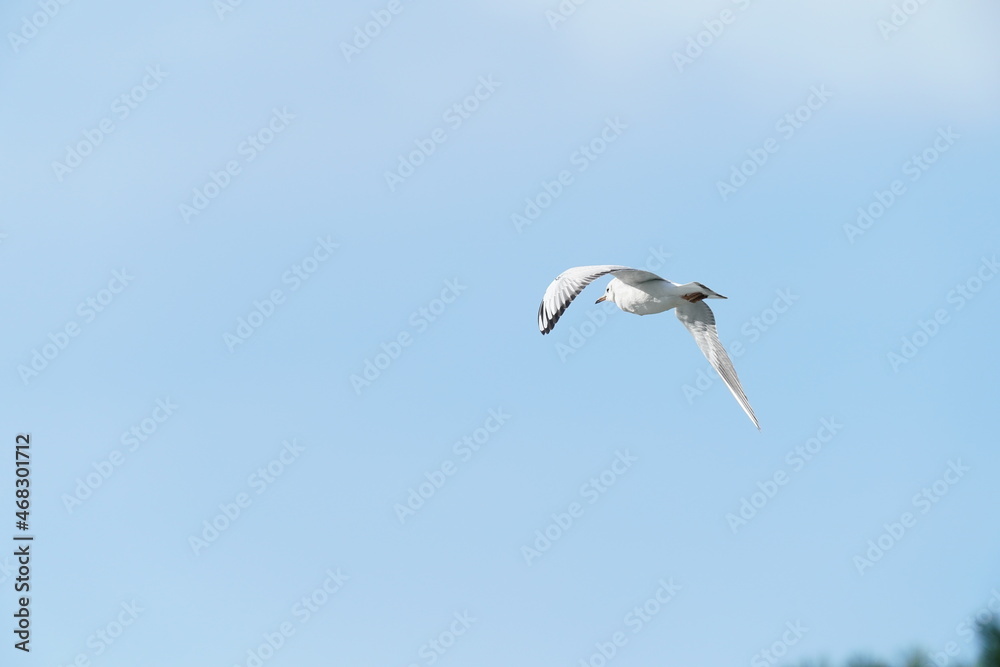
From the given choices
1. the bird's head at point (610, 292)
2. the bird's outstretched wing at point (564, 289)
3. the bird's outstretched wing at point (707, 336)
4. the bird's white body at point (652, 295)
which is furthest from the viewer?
the bird's outstretched wing at point (707, 336)

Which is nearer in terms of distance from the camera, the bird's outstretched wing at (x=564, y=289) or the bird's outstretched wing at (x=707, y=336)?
the bird's outstretched wing at (x=564, y=289)

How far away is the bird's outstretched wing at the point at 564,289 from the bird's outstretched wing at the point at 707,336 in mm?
2571

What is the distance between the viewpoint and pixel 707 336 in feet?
66.9

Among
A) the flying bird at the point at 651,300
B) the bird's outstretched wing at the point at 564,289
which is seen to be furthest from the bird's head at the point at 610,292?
the bird's outstretched wing at the point at 564,289

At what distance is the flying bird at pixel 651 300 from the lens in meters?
16.9

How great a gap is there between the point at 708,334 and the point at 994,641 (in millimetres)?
6756

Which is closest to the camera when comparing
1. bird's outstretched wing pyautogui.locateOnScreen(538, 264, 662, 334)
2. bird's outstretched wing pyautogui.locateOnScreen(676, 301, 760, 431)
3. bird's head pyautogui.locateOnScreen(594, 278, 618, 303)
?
bird's outstretched wing pyautogui.locateOnScreen(538, 264, 662, 334)

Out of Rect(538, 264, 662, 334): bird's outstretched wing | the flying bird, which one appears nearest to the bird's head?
the flying bird

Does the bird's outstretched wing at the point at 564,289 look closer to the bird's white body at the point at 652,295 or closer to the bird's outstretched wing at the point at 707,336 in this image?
the bird's white body at the point at 652,295

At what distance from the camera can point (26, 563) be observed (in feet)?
57.9

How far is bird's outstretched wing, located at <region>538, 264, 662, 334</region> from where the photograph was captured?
55.0 ft

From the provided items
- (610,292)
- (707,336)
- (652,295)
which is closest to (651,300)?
(652,295)

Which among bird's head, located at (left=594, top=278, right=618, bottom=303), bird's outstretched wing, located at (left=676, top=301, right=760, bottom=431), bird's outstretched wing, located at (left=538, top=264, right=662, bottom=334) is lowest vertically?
bird's outstretched wing, located at (left=538, top=264, right=662, bottom=334)

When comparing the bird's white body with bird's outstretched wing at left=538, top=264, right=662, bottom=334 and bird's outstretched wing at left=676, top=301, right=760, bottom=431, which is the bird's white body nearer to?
bird's outstretched wing at left=538, top=264, right=662, bottom=334
